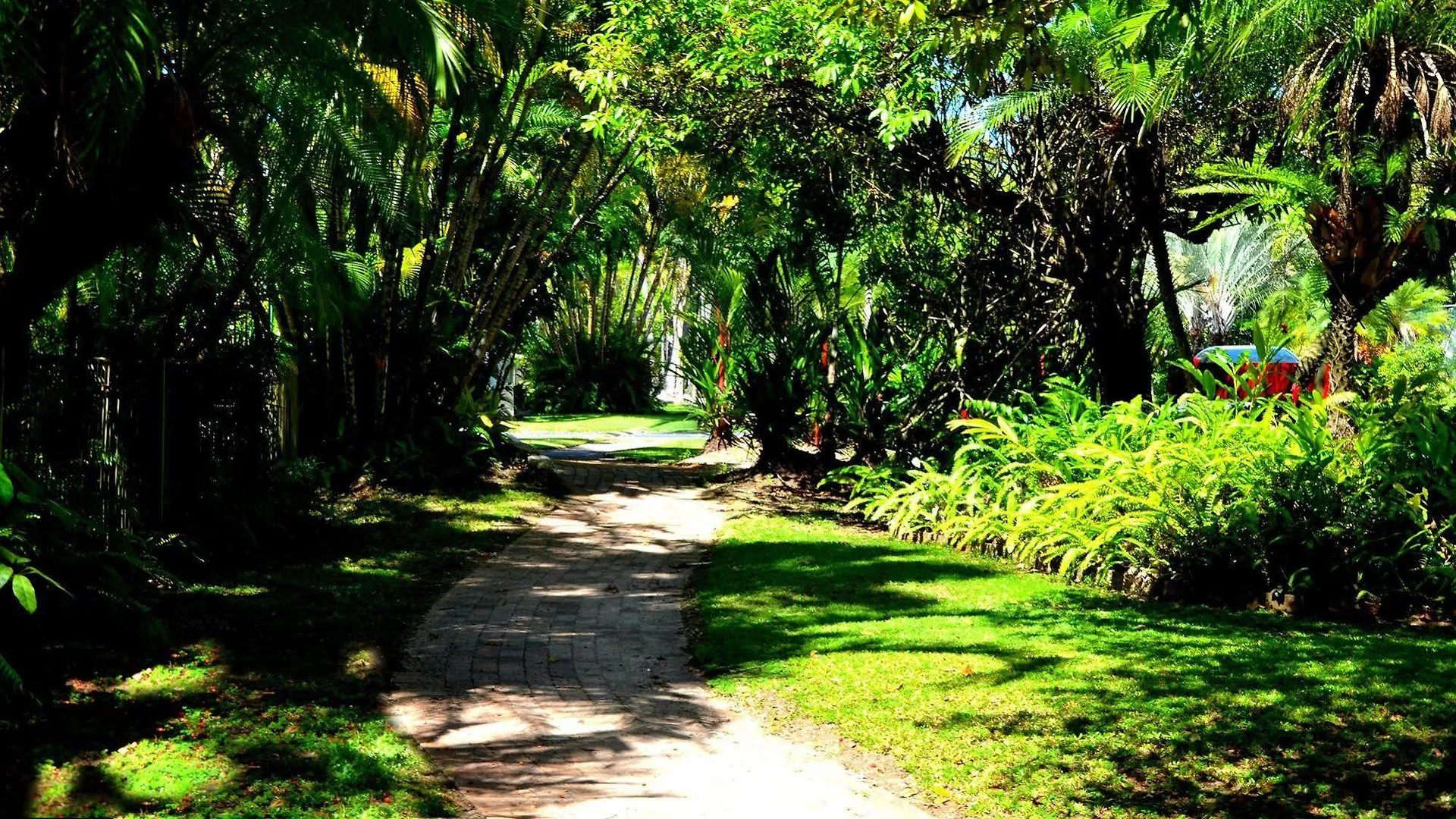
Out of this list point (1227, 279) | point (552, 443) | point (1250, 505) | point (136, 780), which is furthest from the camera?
point (1227, 279)

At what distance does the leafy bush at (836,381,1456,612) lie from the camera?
811 cm

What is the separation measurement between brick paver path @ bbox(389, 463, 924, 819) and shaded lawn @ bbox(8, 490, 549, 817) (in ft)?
0.80

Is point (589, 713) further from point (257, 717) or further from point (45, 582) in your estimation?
point (45, 582)

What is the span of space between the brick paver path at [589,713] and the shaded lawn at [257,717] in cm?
24

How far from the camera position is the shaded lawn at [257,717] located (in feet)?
16.2

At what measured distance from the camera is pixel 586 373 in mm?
32188

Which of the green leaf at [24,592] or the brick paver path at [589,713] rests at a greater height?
the green leaf at [24,592]

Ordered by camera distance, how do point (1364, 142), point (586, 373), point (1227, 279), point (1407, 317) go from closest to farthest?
point (1364, 142) < point (1407, 317) < point (586, 373) < point (1227, 279)

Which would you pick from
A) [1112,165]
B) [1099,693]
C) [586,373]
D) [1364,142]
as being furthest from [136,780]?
[586,373]

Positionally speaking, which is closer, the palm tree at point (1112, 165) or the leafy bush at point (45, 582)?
the leafy bush at point (45, 582)

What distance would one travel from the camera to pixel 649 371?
3278cm

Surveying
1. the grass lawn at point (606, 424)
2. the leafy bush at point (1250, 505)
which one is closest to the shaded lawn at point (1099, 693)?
the leafy bush at point (1250, 505)

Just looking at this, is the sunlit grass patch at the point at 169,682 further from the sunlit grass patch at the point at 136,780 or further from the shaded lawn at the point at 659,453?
the shaded lawn at the point at 659,453

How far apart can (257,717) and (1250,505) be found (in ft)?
20.7
